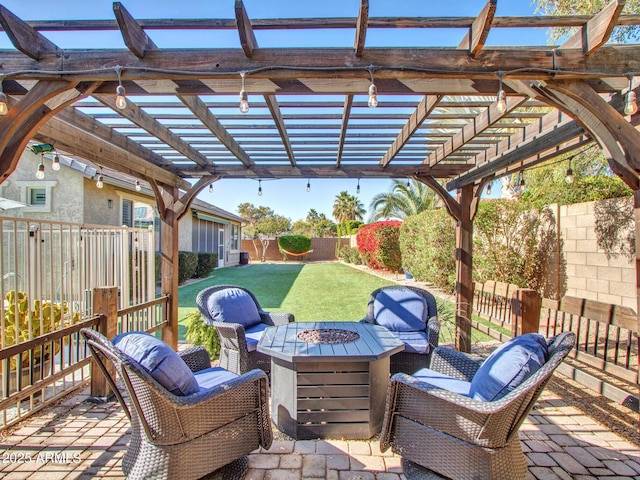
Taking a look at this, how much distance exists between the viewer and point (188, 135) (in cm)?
398

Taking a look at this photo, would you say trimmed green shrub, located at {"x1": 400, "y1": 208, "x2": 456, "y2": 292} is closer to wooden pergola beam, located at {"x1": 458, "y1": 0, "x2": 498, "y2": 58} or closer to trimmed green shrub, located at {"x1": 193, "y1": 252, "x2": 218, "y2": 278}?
wooden pergola beam, located at {"x1": 458, "y1": 0, "x2": 498, "y2": 58}

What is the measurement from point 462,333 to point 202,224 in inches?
514

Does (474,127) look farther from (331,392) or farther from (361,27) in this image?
(331,392)

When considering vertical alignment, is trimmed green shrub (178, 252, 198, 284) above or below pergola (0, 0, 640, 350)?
below

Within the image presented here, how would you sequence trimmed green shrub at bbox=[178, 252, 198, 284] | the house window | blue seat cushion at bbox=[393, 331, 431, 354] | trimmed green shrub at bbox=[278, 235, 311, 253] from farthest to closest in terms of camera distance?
trimmed green shrub at bbox=[278, 235, 311, 253]
the house window
trimmed green shrub at bbox=[178, 252, 198, 284]
blue seat cushion at bbox=[393, 331, 431, 354]

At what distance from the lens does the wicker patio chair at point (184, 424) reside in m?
1.92

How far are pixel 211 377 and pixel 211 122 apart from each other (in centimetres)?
228

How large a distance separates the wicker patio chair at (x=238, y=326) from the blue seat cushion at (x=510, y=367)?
2159 millimetres

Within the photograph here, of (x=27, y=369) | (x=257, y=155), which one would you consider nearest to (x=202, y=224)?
(x=257, y=155)

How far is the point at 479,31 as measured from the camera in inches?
83.0

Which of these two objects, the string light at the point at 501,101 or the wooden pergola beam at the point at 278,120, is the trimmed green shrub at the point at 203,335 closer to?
the wooden pergola beam at the point at 278,120

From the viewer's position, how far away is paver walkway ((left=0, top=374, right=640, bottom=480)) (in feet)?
7.57

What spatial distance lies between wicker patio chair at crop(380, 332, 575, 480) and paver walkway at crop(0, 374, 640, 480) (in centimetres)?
29

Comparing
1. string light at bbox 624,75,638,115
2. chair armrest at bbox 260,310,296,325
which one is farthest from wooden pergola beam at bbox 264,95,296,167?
string light at bbox 624,75,638,115
